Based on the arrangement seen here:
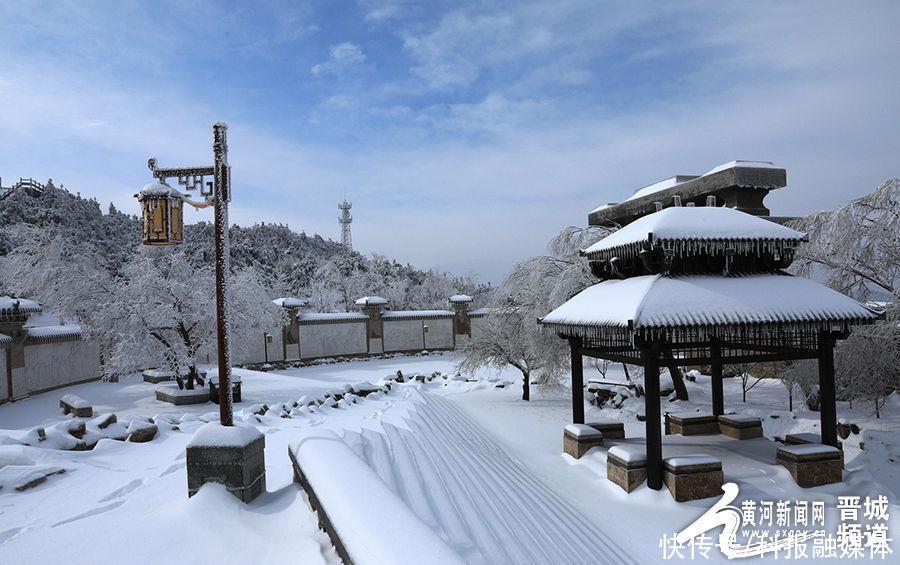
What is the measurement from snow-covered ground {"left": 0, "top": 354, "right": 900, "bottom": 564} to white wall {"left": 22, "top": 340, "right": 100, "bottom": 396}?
4.44 metres

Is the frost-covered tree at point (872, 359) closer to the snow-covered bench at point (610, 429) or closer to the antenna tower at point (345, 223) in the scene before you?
the snow-covered bench at point (610, 429)

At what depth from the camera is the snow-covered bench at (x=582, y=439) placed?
962 cm

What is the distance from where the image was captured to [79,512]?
5.29m

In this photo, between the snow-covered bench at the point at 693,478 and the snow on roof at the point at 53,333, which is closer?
the snow-covered bench at the point at 693,478

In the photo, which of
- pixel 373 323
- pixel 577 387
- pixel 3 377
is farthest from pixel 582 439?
pixel 373 323

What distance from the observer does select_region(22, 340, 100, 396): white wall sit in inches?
698

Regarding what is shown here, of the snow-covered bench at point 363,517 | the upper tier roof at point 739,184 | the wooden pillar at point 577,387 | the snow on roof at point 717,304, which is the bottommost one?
the wooden pillar at point 577,387

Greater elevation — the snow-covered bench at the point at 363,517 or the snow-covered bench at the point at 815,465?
the snow-covered bench at the point at 363,517

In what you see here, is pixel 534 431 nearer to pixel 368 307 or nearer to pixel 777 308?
pixel 777 308

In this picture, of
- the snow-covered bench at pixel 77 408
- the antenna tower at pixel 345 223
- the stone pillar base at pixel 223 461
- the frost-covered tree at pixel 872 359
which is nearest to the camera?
the stone pillar base at pixel 223 461

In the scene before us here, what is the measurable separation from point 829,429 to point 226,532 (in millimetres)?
9461

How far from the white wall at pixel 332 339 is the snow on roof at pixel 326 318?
0.21 metres

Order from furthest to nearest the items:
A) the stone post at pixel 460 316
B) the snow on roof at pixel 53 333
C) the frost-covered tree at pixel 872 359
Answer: the stone post at pixel 460 316 → the snow on roof at pixel 53 333 → the frost-covered tree at pixel 872 359

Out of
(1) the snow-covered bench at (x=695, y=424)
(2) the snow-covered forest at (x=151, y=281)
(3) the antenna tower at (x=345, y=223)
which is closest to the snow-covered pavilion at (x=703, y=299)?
(1) the snow-covered bench at (x=695, y=424)
